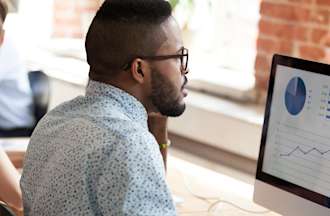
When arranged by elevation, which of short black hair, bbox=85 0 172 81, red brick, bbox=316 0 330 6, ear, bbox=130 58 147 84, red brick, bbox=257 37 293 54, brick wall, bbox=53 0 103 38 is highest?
short black hair, bbox=85 0 172 81

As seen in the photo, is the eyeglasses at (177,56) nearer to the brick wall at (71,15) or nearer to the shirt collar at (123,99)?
the shirt collar at (123,99)

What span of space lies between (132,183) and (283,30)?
207 cm

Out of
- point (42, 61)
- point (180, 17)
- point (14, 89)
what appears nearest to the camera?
point (14, 89)

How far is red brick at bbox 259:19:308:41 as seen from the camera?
10.2ft

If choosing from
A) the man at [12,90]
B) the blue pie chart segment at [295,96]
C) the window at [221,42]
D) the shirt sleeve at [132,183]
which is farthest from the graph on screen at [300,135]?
the man at [12,90]

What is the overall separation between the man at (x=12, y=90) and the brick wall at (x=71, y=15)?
1.06 m

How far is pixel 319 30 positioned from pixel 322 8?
10 centimetres

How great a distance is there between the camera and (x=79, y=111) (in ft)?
4.73

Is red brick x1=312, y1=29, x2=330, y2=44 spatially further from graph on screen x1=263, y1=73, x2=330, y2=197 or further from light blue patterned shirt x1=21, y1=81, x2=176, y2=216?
light blue patterned shirt x1=21, y1=81, x2=176, y2=216

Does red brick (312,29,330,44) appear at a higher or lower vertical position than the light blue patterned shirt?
lower

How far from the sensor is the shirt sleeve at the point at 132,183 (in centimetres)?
127

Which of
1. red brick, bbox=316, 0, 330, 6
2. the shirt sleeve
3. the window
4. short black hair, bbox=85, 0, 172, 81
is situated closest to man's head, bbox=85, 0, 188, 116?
short black hair, bbox=85, 0, 172, 81

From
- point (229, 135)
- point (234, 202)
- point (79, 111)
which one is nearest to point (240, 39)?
point (229, 135)

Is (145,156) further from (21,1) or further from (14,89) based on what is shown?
(21,1)
